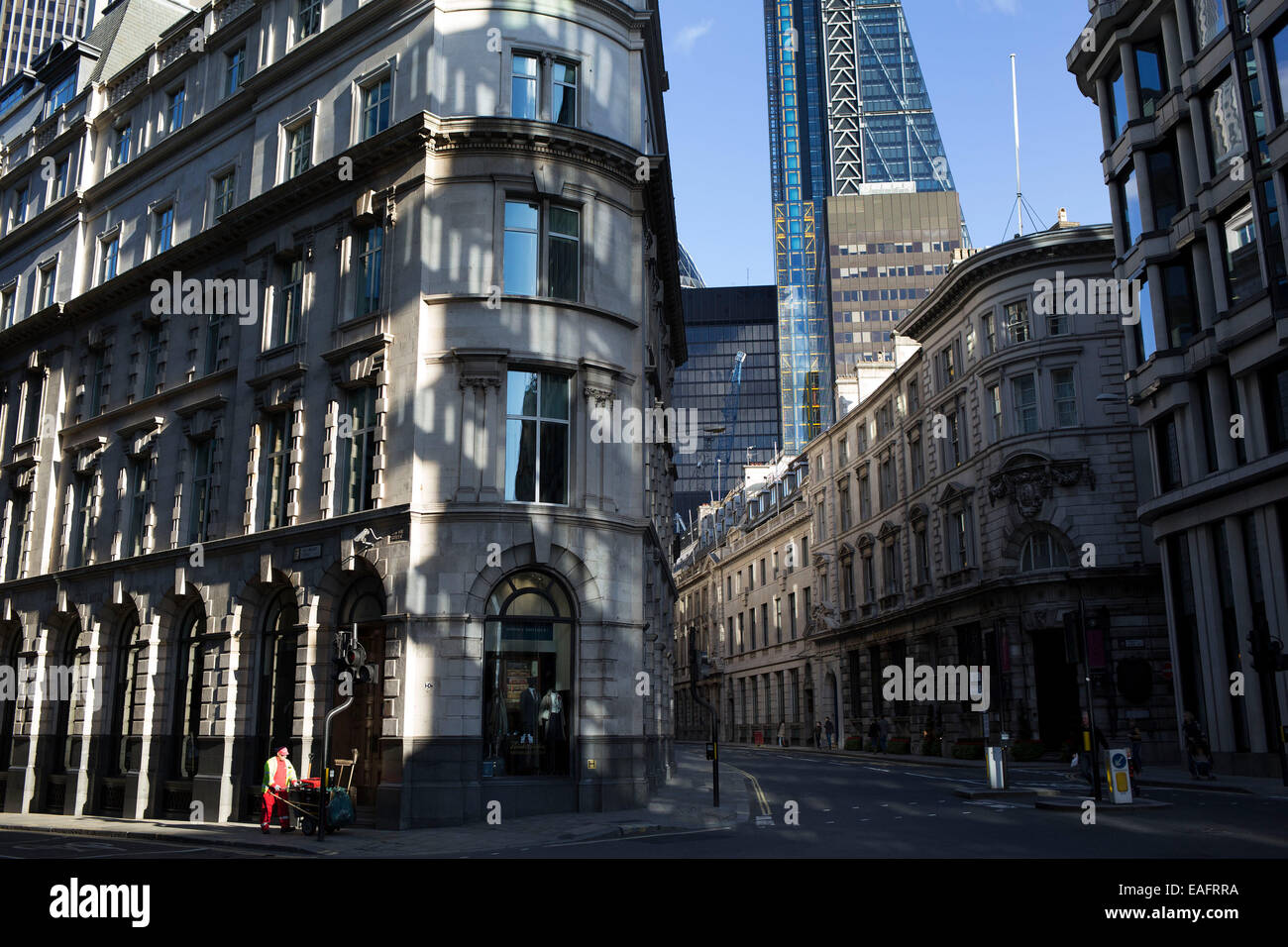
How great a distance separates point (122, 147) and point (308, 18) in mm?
11951

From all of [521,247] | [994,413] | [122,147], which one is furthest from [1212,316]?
[122,147]

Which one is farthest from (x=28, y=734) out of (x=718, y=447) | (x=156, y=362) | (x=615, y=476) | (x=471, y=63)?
(x=718, y=447)

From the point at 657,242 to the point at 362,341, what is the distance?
12442mm

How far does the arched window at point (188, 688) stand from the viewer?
2847cm

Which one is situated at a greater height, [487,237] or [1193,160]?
[1193,160]

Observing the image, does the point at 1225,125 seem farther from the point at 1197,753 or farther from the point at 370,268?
the point at 370,268

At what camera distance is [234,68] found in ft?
110

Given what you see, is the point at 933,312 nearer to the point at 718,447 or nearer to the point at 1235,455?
the point at 1235,455

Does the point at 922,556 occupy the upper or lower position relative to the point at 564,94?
lower

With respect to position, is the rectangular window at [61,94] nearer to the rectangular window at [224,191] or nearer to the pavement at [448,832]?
the rectangular window at [224,191]

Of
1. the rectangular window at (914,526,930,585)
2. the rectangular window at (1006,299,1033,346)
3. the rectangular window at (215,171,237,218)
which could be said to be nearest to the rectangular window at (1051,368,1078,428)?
the rectangular window at (1006,299,1033,346)

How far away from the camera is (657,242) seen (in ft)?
113

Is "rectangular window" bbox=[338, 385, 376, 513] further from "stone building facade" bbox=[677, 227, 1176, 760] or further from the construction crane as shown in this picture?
the construction crane

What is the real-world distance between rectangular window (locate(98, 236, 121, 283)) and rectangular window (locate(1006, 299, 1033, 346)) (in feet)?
125
